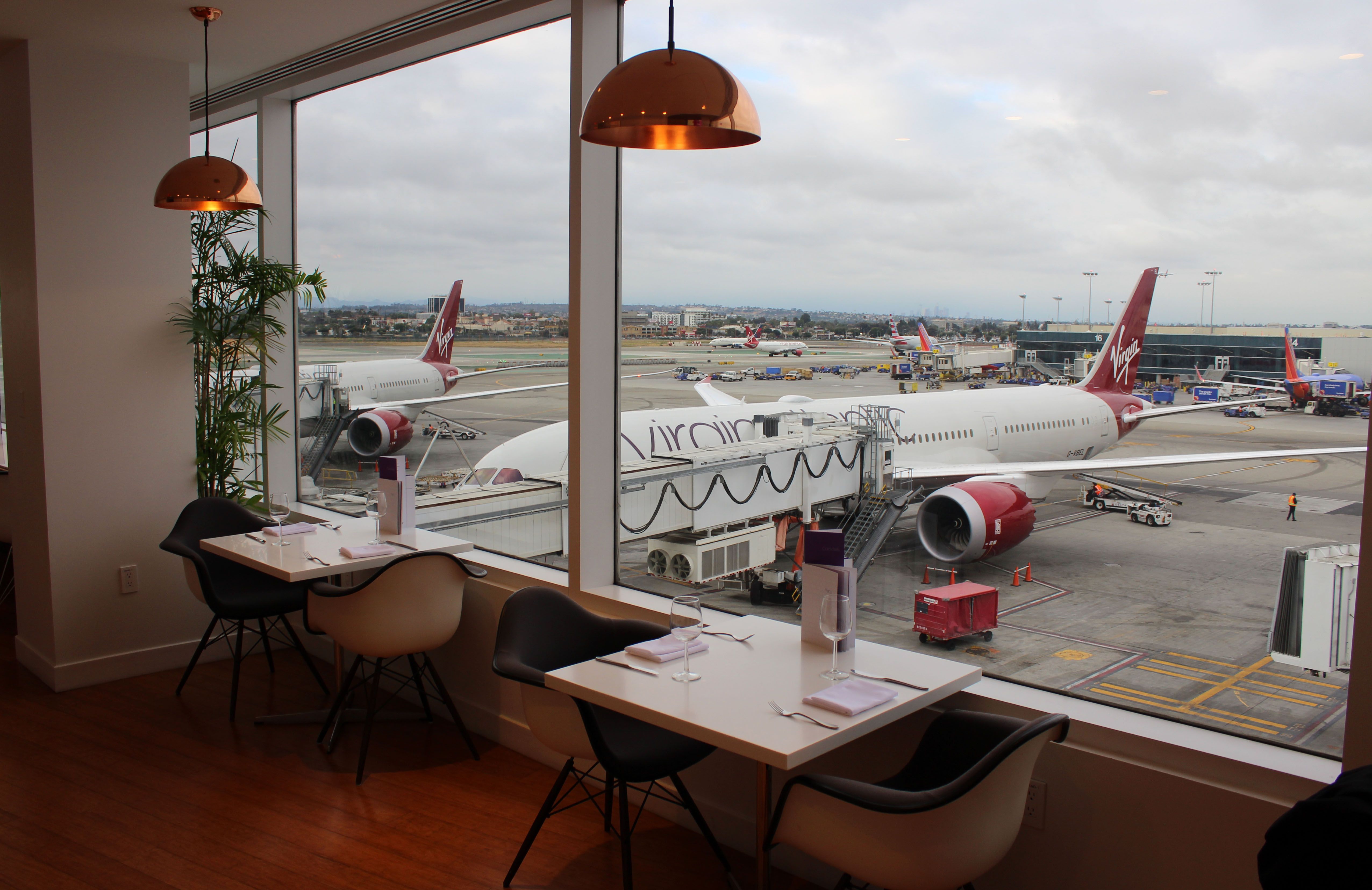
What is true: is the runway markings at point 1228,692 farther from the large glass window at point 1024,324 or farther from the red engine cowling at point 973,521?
the red engine cowling at point 973,521

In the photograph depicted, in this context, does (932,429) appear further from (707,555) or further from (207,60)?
(207,60)

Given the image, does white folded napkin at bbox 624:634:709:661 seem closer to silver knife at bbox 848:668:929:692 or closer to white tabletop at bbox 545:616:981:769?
white tabletop at bbox 545:616:981:769

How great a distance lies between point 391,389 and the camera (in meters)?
5.25

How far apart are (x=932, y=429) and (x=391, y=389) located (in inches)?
126

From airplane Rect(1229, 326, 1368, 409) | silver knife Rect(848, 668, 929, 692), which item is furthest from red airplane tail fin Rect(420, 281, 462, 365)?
airplane Rect(1229, 326, 1368, 409)

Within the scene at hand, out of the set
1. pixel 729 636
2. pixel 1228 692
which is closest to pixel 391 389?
pixel 729 636

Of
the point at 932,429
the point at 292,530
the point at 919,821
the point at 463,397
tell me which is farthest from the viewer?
the point at 463,397

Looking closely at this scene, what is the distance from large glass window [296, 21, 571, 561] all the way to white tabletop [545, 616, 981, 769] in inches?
59.7

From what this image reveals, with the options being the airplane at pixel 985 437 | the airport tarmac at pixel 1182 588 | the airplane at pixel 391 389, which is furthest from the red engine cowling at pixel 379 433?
the airport tarmac at pixel 1182 588

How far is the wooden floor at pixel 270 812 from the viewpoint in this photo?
116 inches

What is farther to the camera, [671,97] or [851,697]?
[851,697]

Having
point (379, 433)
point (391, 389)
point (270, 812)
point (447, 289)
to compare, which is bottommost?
point (270, 812)

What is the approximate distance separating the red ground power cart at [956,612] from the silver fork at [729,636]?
792 mm

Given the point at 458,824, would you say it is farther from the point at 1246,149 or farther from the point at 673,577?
the point at 1246,149
